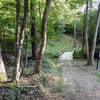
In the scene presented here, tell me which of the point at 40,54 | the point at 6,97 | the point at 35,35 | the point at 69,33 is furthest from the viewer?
the point at 69,33

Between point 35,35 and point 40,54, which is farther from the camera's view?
point 35,35

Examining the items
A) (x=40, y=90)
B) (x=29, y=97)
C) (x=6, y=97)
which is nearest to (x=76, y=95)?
(x=40, y=90)

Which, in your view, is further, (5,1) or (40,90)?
(5,1)

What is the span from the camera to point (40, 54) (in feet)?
18.2

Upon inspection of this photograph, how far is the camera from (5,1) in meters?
5.91

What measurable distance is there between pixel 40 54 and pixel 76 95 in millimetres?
2389

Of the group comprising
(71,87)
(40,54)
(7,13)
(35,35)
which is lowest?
(71,87)

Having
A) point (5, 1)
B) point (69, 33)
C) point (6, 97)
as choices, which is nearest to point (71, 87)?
point (6, 97)

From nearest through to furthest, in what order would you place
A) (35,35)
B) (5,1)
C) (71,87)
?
(71,87) < (5,1) < (35,35)

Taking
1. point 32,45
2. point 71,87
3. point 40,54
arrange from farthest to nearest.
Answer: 1. point 32,45
2. point 40,54
3. point 71,87

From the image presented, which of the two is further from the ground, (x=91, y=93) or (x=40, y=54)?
(x=40, y=54)

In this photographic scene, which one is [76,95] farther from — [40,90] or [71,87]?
[40,90]

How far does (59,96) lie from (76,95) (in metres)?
0.65

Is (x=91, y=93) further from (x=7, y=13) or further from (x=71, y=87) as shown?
(x=7, y=13)
